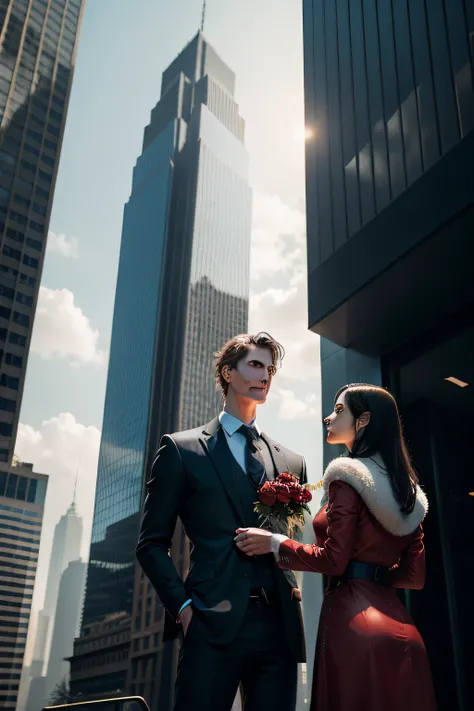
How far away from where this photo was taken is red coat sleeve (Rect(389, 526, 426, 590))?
2832mm

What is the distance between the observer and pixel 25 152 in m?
78.0

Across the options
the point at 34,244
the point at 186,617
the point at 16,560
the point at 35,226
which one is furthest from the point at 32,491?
the point at 186,617

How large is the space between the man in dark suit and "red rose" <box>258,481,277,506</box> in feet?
0.54

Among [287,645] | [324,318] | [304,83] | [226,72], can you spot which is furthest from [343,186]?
[226,72]

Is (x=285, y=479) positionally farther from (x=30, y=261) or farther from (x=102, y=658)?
(x=102, y=658)

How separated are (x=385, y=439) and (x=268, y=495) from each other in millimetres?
656

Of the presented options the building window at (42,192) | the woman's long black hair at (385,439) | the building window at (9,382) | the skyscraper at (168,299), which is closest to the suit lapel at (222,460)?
the woman's long black hair at (385,439)

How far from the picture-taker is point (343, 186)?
7.91 meters

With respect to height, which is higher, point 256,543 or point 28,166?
point 28,166

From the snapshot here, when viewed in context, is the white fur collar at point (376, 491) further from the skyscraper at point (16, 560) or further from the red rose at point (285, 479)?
the skyscraper at point (16, 560)

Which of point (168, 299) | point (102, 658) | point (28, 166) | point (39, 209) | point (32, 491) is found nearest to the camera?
point (32, 491)

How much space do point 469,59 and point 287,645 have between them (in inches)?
233

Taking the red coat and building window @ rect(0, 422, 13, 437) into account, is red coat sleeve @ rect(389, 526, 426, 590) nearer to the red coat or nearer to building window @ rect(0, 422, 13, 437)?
the red coat

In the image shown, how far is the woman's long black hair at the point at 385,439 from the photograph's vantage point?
107 inches
